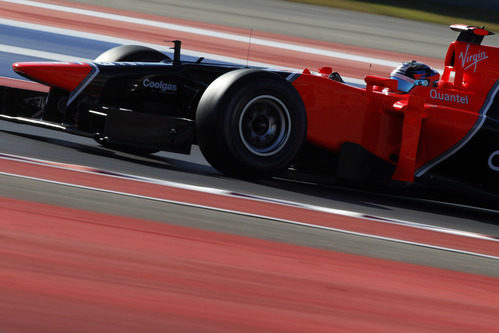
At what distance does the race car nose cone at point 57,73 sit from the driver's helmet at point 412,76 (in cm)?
249

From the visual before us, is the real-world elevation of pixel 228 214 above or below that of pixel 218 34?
below

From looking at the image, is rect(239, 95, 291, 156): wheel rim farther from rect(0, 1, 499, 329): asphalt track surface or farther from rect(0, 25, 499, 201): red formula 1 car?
rect(0, 1, 499, 329): asphalt track surface

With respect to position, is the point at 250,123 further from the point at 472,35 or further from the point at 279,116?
the point at 472,35

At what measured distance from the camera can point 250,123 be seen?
6312 mm

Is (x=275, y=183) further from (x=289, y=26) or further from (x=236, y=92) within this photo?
(x=289, y=26)

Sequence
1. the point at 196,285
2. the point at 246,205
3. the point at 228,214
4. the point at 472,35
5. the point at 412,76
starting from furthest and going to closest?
1. the point at 472,35
2. the point at 412,76
3. the point at 246,205
4. the point at 228,214
5. the point at 196,285

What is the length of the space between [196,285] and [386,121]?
10.6 ft

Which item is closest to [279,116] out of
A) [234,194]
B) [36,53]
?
[234,194]

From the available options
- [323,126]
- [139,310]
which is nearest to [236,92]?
[323,126]

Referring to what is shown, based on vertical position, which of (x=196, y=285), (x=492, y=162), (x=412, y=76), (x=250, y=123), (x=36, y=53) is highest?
(x=412, y=76)

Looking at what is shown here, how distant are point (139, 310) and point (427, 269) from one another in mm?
2015

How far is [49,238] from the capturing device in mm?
4309

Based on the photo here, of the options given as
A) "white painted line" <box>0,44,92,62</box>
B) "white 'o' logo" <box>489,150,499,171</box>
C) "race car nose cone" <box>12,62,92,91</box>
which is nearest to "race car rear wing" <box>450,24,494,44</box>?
"white 'o' logo" <box>489,150,499,171</box>

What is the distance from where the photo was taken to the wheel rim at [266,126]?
20.6 feet
